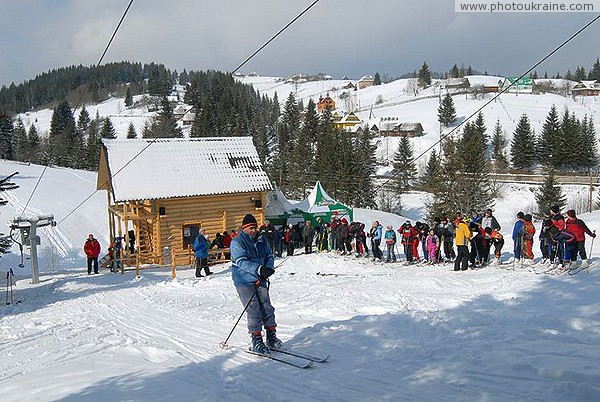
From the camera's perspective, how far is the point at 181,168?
2461 cm

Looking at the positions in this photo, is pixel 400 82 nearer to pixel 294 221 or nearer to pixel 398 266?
pixel 294 221

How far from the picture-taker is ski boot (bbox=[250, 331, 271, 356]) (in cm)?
651

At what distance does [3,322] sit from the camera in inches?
438

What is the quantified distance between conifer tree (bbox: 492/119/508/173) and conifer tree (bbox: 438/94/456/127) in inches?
514

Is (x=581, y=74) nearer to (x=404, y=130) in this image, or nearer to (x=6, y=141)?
(x=404, y=130)

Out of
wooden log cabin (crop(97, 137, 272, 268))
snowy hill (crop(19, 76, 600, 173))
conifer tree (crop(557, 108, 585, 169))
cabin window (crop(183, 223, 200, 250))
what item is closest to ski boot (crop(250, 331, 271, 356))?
wooden log cabin (crop(97, 137, 272, 268))

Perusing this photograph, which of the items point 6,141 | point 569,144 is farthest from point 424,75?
point 6,141

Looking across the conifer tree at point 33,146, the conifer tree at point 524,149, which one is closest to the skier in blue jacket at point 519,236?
the conifer tree at point 524,149

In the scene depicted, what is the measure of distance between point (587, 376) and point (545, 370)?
15.1 inches

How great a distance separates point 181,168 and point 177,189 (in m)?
1.62

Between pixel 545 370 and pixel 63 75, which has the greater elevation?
pixel 63 75

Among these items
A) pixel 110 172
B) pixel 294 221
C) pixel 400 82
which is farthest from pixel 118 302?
pixel 400 82

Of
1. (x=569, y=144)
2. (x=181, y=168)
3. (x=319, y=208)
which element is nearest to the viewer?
(x=181, y=168)

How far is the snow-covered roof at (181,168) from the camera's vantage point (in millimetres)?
23172
